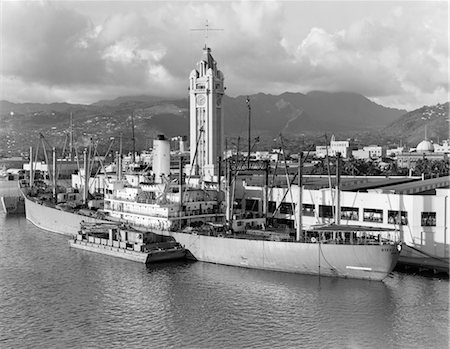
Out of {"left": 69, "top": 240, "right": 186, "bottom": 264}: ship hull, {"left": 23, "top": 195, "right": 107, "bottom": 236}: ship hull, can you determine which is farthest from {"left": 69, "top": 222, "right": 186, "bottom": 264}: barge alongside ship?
{"left": 23, "top": 195, "right": 107, "bottom": 236}: ship hull

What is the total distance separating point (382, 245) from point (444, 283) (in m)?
3.37

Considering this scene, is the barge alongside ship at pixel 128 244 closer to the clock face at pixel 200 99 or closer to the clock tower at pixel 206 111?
the clock tower at pixel 206 111

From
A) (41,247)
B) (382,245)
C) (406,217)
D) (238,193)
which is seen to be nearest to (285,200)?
(238,193)

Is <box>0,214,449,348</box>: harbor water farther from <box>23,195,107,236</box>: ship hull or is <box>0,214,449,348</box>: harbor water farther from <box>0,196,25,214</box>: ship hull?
<box>0,196,25,214</box>: ship hull

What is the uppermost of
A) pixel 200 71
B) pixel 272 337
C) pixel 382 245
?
pixel 200 71

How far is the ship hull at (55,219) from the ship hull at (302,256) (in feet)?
35.5

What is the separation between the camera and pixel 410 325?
2242 centimetres

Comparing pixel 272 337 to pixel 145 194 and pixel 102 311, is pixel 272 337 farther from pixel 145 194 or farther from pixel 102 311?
pixel 145 194

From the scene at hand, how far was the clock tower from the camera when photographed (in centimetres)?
5675

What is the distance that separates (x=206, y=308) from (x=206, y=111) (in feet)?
113

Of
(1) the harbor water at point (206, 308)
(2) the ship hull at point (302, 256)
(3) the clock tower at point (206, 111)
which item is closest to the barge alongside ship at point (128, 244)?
(1) the harbor water at point (206, 308)

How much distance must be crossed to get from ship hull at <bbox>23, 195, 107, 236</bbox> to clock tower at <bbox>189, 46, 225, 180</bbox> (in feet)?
A: 48.3

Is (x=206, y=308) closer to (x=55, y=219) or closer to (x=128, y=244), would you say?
(x=128, y=244)

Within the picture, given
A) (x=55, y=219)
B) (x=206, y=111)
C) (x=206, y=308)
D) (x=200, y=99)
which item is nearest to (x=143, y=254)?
(x=206, y=308)
